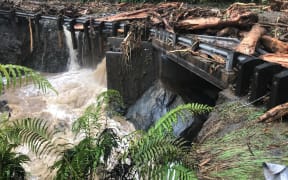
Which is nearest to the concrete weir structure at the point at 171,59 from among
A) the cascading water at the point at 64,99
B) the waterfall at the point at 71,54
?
the waterfall at the point at 71,54

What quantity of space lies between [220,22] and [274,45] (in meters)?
2.74

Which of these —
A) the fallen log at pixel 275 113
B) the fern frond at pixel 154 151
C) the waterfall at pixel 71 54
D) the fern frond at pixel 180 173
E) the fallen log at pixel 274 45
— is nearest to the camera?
the fern frond at pixel 180 173

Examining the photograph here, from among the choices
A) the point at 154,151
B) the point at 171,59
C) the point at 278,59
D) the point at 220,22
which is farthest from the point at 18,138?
the point at 220,22

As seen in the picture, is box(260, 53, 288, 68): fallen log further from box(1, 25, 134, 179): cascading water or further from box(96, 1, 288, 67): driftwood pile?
box(1, 25, 134, 179): cascading water

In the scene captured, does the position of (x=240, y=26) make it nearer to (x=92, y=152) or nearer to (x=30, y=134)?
(x=92, y=152)

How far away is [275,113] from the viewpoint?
4547mm

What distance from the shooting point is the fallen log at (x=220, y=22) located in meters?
9.34

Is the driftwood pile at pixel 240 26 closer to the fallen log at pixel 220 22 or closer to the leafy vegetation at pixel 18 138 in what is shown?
the fallen log at pixel 220 22

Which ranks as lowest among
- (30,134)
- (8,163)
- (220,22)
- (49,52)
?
(49,52)

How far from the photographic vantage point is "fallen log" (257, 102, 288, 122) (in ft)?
14.7

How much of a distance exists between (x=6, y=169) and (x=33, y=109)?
28.1ft

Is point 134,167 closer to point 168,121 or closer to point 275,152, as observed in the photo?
point 168,121

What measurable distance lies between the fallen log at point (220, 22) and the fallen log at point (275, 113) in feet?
17.0

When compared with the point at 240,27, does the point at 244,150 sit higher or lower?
lower
